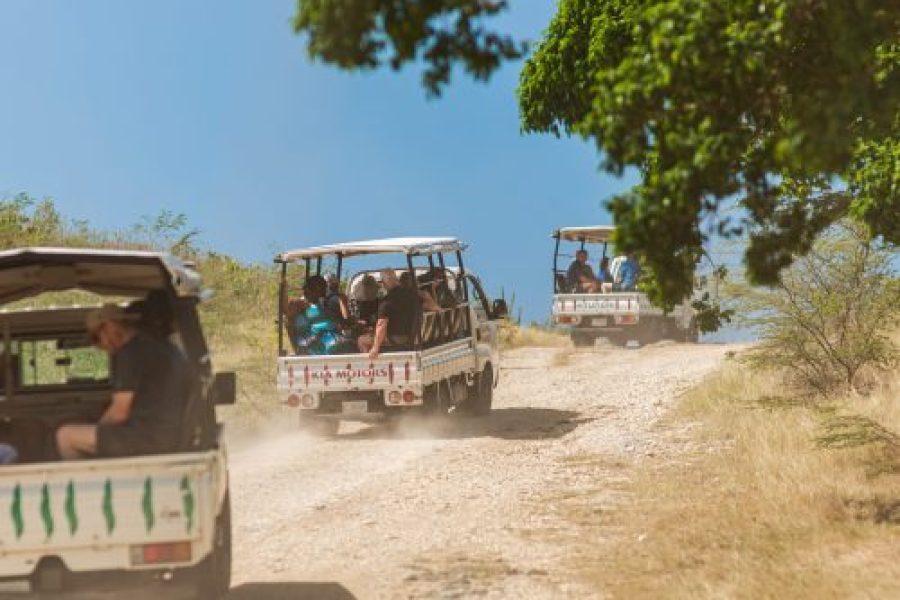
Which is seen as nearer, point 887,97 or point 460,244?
point 887,97

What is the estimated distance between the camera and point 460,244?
18.5m

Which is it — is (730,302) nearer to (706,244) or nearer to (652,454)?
(652,454)

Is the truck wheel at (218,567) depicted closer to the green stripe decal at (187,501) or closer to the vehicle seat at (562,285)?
the green stripe decal at (187,501)

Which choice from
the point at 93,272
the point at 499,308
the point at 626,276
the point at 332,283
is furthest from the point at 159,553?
the point at 626,276

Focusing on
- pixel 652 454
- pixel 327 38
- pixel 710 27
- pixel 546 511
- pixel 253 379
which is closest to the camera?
pixel 327 38

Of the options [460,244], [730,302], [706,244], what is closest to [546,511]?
[706,244]

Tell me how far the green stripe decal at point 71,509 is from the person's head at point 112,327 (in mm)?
986

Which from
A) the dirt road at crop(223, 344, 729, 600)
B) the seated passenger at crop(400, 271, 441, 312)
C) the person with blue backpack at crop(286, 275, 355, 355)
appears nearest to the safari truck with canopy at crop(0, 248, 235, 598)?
the dirt road at crop(223, 344, 729, 600)

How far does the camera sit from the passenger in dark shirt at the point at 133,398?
7.92 m

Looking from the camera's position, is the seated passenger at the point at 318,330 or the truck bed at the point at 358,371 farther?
the seated passenger at the point at 318,330

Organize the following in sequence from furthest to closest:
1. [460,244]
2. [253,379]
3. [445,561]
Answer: [253,379] < [460,244] < [445,561]

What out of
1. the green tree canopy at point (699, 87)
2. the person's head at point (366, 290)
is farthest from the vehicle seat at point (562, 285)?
the green tree canopy at point (699, 87)

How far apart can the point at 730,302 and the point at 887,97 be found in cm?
1193

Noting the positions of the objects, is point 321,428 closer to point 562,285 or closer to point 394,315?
point 394,315
